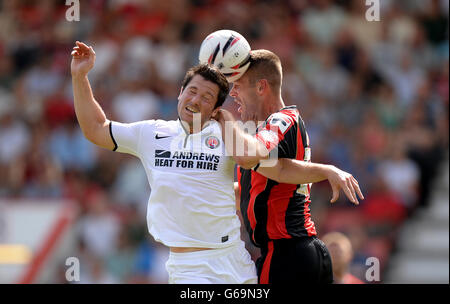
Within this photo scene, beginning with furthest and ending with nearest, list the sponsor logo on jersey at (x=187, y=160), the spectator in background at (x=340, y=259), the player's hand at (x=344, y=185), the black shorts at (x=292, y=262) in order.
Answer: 1. the spectator in background at (x=340, y=259)
2. the black shorts at (x=292, y=262)
3. the sponsor logo on jersey at (x=187, y=160)
4. the player's hand at (x=344, y=185)

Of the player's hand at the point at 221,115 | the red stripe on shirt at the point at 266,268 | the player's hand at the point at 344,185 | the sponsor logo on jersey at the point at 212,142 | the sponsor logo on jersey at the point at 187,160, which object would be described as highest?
the player's hand at the point at 221,115

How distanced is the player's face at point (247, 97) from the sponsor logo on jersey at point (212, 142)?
79cm

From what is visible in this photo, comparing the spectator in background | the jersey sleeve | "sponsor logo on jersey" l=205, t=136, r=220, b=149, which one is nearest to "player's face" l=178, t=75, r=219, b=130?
"sponsor logo on jersey" l=205, t=136, r=220, b=149

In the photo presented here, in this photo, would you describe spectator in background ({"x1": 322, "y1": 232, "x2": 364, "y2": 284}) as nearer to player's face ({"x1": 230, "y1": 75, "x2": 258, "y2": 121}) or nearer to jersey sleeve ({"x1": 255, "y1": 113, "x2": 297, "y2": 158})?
player's face ({"x1": 230, "y1": 75, "x2": 258, "y2": 121})

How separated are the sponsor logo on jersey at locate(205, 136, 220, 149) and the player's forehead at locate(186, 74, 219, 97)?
33 cm

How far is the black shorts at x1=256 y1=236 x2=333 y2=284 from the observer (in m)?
5.35

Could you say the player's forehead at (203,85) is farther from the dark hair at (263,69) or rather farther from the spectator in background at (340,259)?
the spectator in background at (340,259)

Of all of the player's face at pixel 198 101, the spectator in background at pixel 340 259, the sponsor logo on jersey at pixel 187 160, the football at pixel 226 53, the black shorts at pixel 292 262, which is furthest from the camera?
the spectator in background at pixel 340 259

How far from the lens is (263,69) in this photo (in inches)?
225

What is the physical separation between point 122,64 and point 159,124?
866 cm

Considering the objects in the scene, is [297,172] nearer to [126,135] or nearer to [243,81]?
[243,81]

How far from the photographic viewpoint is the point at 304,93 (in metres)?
12.6

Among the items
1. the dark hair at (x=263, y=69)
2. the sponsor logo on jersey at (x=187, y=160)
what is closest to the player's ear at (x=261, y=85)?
the dark hair at (x=263, y=69)

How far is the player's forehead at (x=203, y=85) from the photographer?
509 cm
